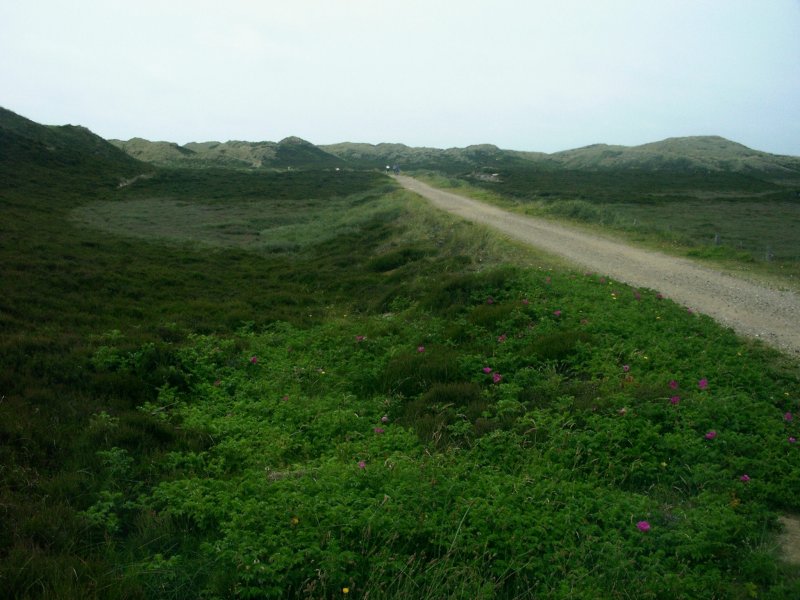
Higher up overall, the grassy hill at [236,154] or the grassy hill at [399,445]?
the grassy hill at [236,154]

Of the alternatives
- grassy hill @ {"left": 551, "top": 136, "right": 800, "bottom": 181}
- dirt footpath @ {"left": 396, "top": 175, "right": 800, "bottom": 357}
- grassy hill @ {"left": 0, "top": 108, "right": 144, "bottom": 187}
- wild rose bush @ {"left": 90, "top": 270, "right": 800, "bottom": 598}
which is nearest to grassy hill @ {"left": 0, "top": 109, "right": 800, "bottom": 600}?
wild rose bush @ {"left": 90, "top": 270, "right": 800, "bottom": 598}

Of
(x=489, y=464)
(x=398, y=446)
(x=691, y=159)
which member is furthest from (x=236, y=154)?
(x=489, y=464)

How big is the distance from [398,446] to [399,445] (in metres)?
0.02

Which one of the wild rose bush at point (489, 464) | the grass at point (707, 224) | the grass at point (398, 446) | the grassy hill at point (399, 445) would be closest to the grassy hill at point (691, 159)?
the grass at point (707, 224)

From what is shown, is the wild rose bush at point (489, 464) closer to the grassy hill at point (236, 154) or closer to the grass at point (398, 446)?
the grass at point (398, 446)

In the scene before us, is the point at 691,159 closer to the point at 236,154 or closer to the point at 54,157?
the point at 236,154

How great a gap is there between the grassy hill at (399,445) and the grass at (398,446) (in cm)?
3

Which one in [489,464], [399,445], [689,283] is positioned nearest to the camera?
[489,464]

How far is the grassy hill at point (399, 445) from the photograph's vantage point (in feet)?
12.5

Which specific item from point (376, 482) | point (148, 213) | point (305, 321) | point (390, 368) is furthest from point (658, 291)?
point (148, 213)

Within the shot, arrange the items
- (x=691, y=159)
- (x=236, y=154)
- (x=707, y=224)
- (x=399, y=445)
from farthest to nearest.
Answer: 1. (x=236, y=154)
2. (x=691, y=159)
3. (x=707, y=224)
4. (x=399, y=445)

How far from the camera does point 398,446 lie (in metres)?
5.72

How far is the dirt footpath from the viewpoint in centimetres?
902

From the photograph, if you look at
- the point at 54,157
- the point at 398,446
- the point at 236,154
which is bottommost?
the point at 398,446
